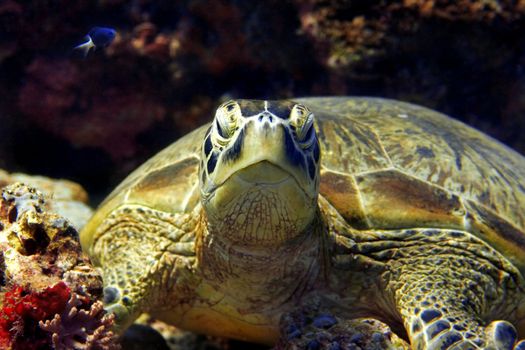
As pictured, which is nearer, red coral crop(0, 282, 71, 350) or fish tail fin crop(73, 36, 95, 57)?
red coral crop(0, 282, 71, 350)

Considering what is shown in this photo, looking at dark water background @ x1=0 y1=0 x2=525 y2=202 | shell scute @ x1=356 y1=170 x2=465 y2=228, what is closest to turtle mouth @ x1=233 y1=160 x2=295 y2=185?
shell scute @ x1=356 y1=170 x2=465 y2=228

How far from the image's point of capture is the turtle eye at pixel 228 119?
1.77 meters

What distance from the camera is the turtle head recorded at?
1663mm

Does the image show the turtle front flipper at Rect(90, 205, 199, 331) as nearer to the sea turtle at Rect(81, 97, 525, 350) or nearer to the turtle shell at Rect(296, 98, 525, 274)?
the sea turtle at Rect(81, 97, 525, 350)

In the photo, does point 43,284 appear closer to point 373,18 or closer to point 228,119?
point 228,119

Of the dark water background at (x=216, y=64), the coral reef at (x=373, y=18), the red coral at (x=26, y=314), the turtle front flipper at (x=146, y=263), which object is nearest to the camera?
the red coral at (x=26, y=314)

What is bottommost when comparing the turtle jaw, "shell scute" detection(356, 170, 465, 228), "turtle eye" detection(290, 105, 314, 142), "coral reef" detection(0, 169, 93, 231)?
"coral reef" detection(0, 169, 93, 231)

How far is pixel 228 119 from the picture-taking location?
5.88 ft

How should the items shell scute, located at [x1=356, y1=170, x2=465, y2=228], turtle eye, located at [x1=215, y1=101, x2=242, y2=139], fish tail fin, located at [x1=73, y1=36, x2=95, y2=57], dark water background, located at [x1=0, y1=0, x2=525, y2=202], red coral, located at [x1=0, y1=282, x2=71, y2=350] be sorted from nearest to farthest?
red coral, located at [x1=0, y1=282, x2=71, y2=350], turtle eye, located at [x1=215, y1=101, x2=242, y2=139], shell scute, located at [x1=356, y1=170, x2=465, y2=228], fish tail fin, located at [x1=73, y1=36, x2=95, y2=57], dark water background, located at [x1=0, y1=0, x2=525, y2=202]

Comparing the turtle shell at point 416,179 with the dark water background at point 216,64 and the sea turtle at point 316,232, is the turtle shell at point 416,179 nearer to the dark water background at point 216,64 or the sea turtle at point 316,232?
the sea turtle at point 316,232

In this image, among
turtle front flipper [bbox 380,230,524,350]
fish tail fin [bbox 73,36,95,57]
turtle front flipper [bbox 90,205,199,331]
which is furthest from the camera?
fish tail fin [bbox 73,36,95,57]

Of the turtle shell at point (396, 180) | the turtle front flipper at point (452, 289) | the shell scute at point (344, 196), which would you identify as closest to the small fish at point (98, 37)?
the turtle shell at point (396, 180)

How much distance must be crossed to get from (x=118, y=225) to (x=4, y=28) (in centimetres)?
309

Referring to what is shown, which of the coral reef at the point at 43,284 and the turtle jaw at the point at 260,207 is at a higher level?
the turtle jaw at the point at 260,207
